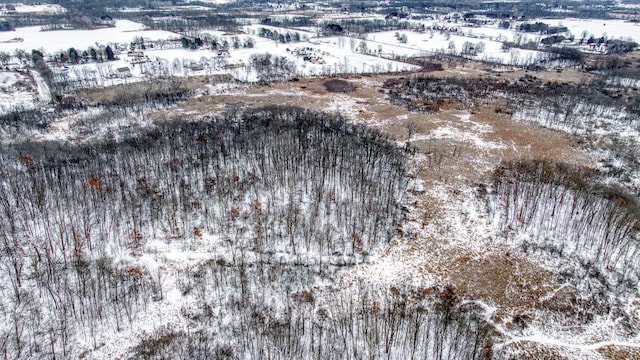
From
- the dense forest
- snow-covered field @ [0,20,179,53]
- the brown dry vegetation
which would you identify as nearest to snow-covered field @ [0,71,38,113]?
the dense forest

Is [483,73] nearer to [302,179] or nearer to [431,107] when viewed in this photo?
[431,107]

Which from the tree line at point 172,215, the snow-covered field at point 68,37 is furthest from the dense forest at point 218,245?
the snow-covered field at point 68,37

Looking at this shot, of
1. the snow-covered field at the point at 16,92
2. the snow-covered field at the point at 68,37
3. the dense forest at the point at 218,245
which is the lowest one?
the dense forest at the point at 218,245

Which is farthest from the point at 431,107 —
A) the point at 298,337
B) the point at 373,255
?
the point at 298,337

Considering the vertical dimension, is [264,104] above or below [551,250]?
above

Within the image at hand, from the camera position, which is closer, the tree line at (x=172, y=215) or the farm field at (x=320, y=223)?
the farm field at (x=320, y=223)

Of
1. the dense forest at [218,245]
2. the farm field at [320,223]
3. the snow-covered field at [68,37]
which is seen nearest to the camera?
the dense forest at [218,245]

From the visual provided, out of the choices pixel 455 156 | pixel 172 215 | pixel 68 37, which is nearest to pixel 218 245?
pixel 172 215

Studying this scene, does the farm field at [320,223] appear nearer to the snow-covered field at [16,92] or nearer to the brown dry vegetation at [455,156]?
the brown dry vegetation at [455,156]

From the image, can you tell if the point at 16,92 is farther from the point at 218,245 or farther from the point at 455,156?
the point at 455,156

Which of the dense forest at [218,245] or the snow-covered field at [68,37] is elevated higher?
the snow-covered field at [68,37]

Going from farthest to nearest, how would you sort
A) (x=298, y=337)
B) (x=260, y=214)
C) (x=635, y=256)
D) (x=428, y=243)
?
(x=260, y=214)
(x=428, y=243)
(x=635, y=256)
(x=298, y=337)
